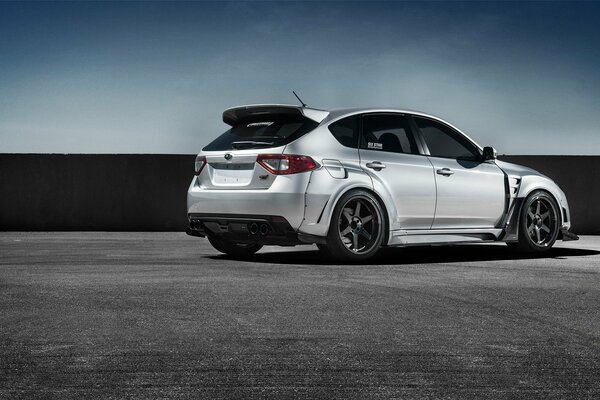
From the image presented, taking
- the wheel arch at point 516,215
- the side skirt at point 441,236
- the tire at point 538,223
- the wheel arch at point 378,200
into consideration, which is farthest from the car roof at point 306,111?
the tire at point 538,223

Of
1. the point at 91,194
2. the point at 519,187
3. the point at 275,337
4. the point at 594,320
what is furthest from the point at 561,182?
the point at 275,337

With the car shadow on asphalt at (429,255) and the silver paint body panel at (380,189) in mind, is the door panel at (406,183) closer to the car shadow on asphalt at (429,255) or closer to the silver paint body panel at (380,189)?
the silver paint body panel at (380,189)

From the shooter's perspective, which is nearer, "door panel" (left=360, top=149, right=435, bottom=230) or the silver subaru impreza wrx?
the silver subaru impreza wrx

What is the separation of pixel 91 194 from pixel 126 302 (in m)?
10.8

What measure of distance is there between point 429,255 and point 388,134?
1.72m

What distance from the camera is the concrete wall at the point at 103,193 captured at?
54.4 ft

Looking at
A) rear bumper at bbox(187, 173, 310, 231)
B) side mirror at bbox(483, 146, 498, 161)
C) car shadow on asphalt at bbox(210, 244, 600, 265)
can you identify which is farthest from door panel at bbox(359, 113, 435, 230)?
side mirror at bbox(483, 146, 498, 161)

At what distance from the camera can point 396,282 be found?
748 centimetres

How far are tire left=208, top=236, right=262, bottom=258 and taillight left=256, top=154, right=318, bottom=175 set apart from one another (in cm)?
176

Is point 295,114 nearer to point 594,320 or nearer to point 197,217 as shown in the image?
point 197,217

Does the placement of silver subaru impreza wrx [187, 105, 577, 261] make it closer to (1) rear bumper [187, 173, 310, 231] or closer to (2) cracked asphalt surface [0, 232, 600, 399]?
(1) rear bumper [187, 173, 310, 231]

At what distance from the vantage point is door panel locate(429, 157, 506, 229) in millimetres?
9469

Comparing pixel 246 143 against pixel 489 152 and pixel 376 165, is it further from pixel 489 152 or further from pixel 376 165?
pixel 489 152

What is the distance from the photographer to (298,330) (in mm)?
5148
